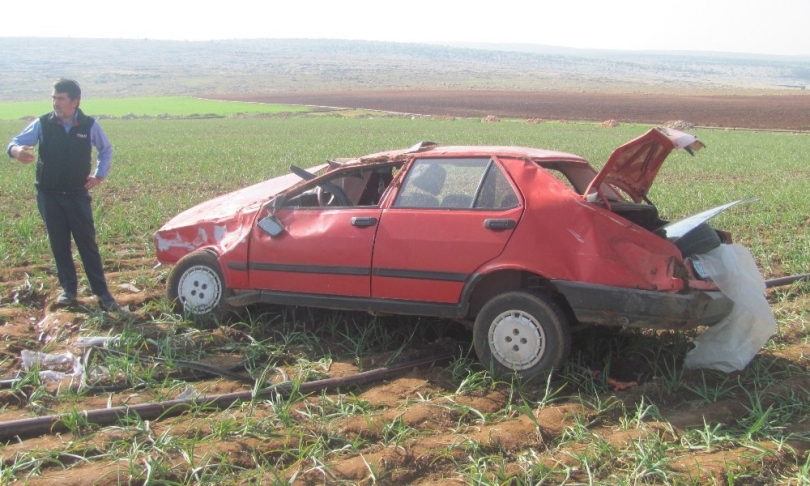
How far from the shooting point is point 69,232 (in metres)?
6.71

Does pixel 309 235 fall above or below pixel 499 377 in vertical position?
above

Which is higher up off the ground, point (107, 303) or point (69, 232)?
point (69, 232)

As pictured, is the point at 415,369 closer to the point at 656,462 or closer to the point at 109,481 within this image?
the point at 656,462

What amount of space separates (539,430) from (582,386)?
88 cm

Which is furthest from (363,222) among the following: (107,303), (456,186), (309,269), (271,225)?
(107,303)

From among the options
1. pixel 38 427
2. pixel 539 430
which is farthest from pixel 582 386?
pixel 38 427

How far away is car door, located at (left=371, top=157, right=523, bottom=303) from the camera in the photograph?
513cm

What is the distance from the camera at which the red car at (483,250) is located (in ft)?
15.8

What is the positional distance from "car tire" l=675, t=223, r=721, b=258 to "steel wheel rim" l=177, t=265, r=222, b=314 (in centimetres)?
347

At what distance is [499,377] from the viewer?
4980mm

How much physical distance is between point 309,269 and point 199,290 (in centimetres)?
108

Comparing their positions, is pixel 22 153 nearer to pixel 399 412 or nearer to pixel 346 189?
pixel 346 189

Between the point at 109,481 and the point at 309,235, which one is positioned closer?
the point at 109,481

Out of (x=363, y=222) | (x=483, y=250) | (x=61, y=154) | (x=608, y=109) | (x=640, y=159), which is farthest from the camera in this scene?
(x=608, y=109)
